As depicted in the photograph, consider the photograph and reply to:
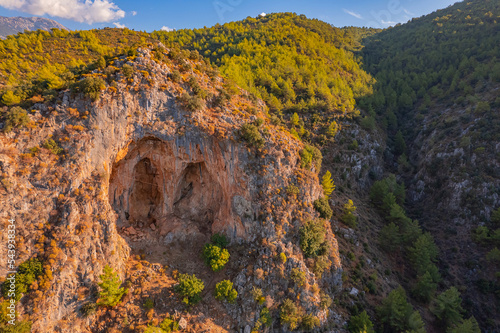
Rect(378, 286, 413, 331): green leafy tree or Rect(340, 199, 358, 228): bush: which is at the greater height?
Rect(340, 199, 358, 228): bush

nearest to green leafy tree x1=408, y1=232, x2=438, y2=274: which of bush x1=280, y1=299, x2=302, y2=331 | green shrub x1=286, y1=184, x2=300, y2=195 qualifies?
green shrub x1=286, y1=184, x2=300, y2=195

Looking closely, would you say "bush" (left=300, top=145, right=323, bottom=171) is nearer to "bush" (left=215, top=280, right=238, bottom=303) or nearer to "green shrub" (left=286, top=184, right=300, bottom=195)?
"green shrub" (left=286, top=184, right=300, bottom=195)

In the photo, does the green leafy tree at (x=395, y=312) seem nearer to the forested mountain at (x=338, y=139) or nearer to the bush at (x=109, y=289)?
the forested mountain at (x=338, y=139)

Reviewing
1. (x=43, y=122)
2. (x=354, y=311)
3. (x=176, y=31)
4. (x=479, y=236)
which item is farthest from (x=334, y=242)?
(x=176, y=31)

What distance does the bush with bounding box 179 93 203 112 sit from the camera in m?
31.3

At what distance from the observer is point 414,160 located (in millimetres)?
67312

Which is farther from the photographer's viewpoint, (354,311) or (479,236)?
(479,236)

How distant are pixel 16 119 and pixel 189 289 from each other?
26.4 metres

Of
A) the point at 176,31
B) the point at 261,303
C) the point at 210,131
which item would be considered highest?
the point at 176,31

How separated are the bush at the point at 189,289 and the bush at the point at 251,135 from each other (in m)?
19.6

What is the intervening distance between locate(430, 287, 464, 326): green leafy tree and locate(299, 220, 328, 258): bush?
1947 cm

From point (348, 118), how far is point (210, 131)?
52.9 metres

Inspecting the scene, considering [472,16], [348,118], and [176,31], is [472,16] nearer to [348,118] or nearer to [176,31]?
[348,118]

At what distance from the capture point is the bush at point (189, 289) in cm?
2609
